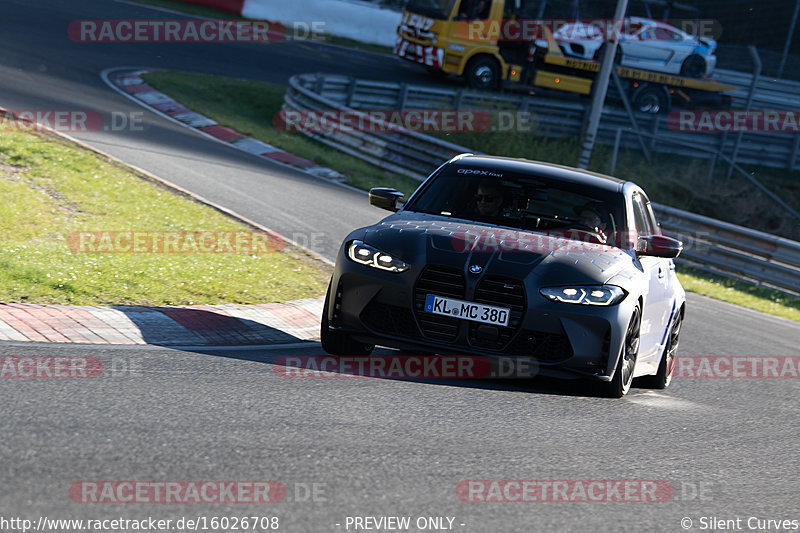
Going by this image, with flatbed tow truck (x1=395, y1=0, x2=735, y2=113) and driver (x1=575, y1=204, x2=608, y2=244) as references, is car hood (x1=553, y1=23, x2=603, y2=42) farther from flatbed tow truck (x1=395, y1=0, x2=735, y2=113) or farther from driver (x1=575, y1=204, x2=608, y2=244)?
driver (x1=575, y1=204, x2=608, y2=244)

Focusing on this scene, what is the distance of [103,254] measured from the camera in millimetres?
9930

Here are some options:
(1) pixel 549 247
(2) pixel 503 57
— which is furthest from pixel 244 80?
(1) pixel 549 247

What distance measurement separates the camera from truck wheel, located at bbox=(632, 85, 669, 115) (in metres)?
30.2

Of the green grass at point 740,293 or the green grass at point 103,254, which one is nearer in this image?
the green grass at point 103,254

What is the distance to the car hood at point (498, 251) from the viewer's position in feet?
22.5

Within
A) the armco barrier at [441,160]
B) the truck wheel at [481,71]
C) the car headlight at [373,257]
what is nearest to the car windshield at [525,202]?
the car headlight at [373,257]

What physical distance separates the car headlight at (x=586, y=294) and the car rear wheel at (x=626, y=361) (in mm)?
252

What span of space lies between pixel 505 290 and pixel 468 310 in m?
0.27

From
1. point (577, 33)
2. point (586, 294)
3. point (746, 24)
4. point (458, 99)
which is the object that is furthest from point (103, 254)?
point (746, 24)

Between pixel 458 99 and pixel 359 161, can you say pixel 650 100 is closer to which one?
pixel 458 99

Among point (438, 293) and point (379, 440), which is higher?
point (438, 293)

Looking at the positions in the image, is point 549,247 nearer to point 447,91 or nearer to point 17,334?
point 17,334

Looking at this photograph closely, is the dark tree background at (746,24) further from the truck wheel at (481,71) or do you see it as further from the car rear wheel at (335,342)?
the car rear wheel at (335,342)

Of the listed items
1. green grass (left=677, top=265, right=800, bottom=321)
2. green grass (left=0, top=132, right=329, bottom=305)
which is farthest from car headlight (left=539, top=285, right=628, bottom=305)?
green grass (left=677, top=265, right=800, bottom=321)
